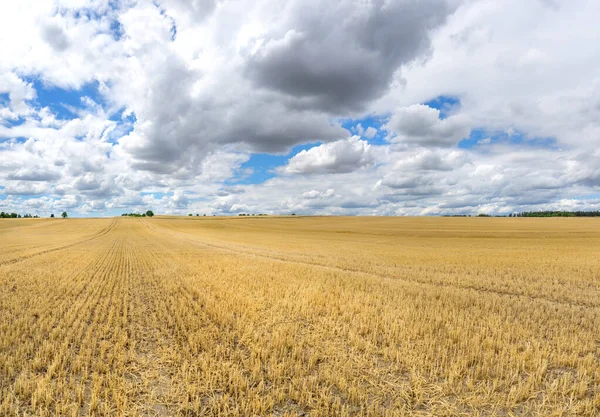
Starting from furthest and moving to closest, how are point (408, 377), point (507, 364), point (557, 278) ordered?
point (557, 278) < point (507, 364) < point (408, 377)

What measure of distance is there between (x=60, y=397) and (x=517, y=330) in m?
10.7

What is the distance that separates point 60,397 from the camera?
5574 mm

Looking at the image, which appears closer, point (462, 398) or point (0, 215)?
point (462, 398)

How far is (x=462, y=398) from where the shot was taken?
566cm

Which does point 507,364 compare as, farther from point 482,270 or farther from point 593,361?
point 482,270

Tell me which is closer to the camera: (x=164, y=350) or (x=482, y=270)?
(x=164, y=350)

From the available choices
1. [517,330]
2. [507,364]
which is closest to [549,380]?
[507,364]

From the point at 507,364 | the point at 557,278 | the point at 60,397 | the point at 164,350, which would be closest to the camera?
the point at 60,397

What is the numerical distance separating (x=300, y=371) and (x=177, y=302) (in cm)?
676

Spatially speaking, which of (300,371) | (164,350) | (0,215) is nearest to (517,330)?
(300,371)

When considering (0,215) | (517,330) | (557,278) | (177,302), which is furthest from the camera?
(0,215)

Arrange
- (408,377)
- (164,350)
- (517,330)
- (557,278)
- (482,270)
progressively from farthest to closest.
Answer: (482,270), (557,278), (517,330), (164,350), (408,377)

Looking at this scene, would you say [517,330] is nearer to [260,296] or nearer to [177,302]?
[260,296]

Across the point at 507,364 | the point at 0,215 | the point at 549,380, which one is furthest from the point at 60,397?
the point at 0,215
